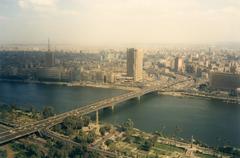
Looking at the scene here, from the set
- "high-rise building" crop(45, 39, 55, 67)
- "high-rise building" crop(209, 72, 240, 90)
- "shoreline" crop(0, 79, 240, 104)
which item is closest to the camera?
"shoreline" crop(0, 79, 240, 104)

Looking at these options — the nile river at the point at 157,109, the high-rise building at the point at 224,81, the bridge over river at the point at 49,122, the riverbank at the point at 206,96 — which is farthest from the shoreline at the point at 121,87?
the bridge over river at the point at 49,122

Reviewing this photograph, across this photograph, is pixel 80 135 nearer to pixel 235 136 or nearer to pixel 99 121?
pixel 99 121

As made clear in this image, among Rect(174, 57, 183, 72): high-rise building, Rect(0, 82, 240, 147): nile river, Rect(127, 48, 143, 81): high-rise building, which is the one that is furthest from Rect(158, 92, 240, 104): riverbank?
Rect(174, 57, 183, 72): high-rise building

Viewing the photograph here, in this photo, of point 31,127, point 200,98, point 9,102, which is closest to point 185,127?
point 31,127

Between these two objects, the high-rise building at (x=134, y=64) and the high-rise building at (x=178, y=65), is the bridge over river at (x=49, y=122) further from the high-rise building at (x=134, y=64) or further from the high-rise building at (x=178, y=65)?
the high-rise building at (x=178, y=65)

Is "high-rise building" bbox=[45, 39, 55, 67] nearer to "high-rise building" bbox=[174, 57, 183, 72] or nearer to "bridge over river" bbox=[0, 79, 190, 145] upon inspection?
"bridge over river" bbox=[0, 79, 190, 145]

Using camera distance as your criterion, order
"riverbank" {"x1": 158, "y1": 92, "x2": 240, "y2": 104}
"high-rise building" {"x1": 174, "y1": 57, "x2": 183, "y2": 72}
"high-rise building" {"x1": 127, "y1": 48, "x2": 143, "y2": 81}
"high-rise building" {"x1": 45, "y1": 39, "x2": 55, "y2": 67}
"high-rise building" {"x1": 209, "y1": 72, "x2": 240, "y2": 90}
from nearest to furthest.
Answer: "riverbank" {"x1": 158, "y1": 92, "x2": 240, "y2": 104} → "high-rise building" {"x1": 209, "y1": 72, "x2": 240, "y2": 90} → "high-rise building" {"x1": 127, "y1": 48, "x2": 143, "y2": 81} → "high-rise building" {"x1": 45, "y1": 39, "x2": 55, "y2": 67} → "high-rise building" {"x1": 174, "y1": 57, "x2": 183, "y2": 72}

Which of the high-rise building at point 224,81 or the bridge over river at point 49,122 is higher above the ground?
the high-rise building at point 224,81
